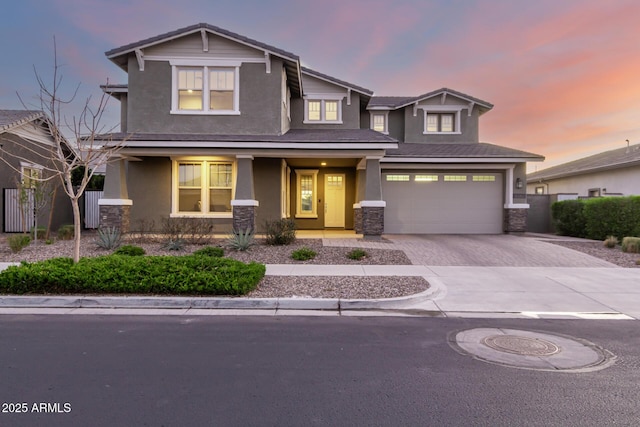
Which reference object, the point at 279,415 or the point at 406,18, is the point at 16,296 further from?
the point at 406,18

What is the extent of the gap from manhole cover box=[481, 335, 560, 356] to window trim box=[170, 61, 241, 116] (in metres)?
12.2

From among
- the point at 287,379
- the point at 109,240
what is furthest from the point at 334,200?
the point at 287,379

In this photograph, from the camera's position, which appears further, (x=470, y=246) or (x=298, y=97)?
(x=298, y=97)

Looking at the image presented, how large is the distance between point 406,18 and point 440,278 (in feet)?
40.5

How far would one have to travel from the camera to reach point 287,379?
12.8 ft

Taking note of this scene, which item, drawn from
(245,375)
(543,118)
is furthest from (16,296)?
(543,118)

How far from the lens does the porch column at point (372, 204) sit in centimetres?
1420

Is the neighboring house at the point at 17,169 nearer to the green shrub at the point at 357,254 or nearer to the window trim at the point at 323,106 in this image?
the window trim at the point at 323,106

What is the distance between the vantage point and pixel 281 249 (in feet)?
40.2

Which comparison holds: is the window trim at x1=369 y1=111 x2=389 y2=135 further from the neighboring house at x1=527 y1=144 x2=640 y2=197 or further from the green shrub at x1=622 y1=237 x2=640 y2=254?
the green shrub at x1=622 y1=237 x2=640 y2=254

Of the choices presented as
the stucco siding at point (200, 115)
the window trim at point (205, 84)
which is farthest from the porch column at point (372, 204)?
the window trim at point (205, 84)

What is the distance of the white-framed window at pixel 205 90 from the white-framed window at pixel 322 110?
4.48 m

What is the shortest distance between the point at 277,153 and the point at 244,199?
2.03 metres

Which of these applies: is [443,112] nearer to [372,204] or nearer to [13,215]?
[372,204]
